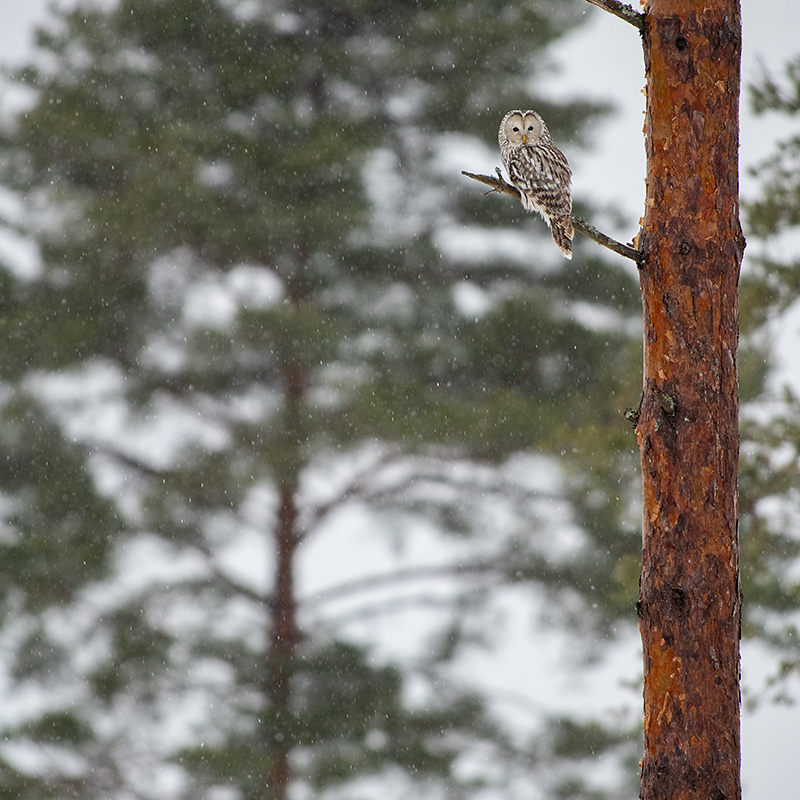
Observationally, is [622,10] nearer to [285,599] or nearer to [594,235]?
[594,235]

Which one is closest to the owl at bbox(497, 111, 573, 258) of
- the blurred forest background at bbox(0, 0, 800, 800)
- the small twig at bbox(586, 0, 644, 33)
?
the small twig at bbox(586, 0, 644, 33)

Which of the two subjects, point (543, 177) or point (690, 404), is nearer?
point (690, 404)

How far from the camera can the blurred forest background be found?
7.99 meters

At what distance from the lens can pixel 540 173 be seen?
398 centimetres

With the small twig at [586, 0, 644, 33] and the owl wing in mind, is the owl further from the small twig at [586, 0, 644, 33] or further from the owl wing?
the small twig at [586, 0, 644, 33]

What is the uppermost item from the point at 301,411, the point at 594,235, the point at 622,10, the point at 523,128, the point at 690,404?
the point at 301,411

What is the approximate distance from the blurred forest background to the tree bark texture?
4903 mm

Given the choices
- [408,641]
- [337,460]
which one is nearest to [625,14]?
[337,460]

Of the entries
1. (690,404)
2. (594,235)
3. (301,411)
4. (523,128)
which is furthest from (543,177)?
(301,411)

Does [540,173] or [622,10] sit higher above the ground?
[540,173]

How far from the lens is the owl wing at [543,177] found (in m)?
3.90

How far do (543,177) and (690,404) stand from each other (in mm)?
1478

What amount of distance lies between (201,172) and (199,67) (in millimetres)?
1064

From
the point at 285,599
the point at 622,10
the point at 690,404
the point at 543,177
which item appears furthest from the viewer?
the point at 285,599
